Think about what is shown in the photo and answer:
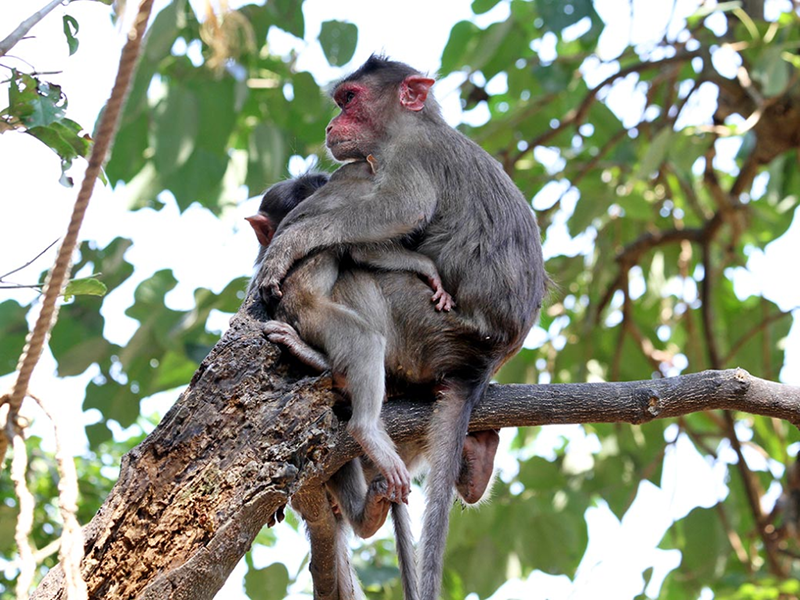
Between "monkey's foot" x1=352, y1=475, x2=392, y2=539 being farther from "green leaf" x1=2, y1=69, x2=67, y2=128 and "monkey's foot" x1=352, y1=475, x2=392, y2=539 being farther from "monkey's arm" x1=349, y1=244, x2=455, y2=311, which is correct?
"green leaf" x1=2, y1=69, x2=67, y2=128

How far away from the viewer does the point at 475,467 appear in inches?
160

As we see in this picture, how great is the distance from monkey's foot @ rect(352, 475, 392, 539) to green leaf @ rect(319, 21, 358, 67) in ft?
11.5

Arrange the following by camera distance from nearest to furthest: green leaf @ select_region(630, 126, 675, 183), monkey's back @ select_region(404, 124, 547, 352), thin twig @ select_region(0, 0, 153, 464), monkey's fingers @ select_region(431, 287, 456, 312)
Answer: thin twig @ select_region(0, 0, 153, 464) → monkey's fingers @ select_region(431, 287, 456, 312) → monkey's back @ select_region(404, 124, 547, 352) → green leaf @ select_region(630, 126, 675, 183)

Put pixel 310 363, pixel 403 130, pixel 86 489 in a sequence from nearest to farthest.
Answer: pixel 310 363 → pixel 403 130 → pixel 86 489

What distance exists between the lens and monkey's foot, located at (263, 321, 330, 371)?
355cm

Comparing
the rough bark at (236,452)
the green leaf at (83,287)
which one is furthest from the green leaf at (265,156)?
the green leaf at (83,287)

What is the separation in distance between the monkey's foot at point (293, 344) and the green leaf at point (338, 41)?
3.22m

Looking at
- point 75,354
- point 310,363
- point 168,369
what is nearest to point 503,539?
point 168,369

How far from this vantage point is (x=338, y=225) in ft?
13.3

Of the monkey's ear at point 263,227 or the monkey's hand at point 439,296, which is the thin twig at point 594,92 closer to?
the monkey's ear at point 263,227

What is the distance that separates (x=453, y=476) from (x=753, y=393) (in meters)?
1.21

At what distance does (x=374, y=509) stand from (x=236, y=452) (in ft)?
2.54

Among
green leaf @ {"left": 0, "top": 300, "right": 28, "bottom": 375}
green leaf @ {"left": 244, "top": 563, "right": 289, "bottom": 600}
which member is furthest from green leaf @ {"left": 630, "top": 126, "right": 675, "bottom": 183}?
green leaf @ {"left": 0, "top": 300, "right": 28, "bottom": 375}

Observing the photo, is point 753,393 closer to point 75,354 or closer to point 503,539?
point 503,539
